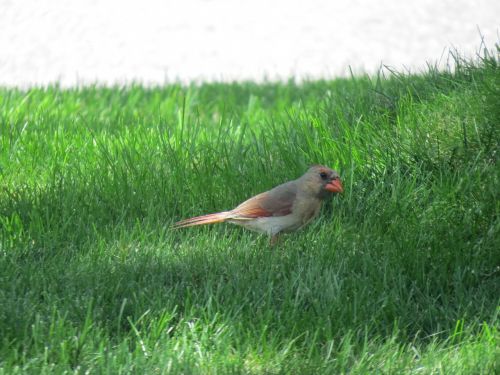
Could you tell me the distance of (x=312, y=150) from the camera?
5500mm

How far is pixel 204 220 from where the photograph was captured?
4957 mm

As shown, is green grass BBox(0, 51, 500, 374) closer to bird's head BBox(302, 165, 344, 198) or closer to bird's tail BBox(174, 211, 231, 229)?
bird's tail BBox(174, 211, 231, 229)

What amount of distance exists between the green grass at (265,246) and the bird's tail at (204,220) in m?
0.07

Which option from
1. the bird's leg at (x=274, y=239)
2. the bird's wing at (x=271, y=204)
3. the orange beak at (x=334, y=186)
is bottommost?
the bird's leg at (x=274, y=239)

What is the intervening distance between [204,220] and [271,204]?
0.34 m

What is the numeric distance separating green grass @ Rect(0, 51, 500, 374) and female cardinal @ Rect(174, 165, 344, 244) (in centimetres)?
9

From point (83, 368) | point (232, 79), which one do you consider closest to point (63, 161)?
point (83, 368)

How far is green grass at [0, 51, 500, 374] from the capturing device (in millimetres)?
3875

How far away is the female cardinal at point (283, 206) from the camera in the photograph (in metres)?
4.91

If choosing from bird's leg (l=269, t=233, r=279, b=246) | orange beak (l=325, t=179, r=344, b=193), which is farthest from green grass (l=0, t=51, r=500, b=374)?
orange beak (l=325, t=179, r=344, b=193)

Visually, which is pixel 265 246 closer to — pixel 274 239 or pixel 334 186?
pixel 274 239

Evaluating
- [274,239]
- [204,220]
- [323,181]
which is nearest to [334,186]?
[323,181]

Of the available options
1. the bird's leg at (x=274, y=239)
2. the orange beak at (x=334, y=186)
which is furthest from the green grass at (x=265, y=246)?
the orange beak at (x=334, y=186)

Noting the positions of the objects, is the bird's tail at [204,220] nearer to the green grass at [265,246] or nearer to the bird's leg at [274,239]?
the green grass at [265,246]
